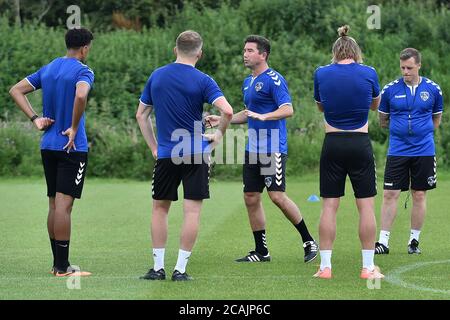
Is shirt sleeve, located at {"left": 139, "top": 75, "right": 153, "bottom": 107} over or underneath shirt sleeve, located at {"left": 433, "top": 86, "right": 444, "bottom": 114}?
over

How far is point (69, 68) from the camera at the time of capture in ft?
34.0

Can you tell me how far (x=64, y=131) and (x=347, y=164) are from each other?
9.15 feet

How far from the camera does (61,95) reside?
10.4 metres

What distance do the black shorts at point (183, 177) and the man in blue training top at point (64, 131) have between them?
95cm

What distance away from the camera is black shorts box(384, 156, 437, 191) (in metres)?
12.5

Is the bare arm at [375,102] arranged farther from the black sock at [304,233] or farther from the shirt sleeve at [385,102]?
the shirt sleeve at [385,102]

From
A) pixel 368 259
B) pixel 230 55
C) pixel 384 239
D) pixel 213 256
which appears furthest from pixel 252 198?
pixel 230 55

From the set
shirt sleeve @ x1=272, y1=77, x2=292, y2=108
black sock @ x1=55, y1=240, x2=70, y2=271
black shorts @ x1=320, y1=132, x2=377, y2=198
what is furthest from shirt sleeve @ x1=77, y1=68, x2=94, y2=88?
black shorts @ x1=320, y1=132, x2=377, y2=198

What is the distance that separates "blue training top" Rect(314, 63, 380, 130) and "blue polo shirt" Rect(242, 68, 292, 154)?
3.84 ft

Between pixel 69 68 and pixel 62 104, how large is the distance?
1.18 ft

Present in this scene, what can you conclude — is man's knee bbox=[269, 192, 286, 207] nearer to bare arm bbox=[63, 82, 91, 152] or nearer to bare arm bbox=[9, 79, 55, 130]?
bare arm bbox=[63, 82, 91, 152]
